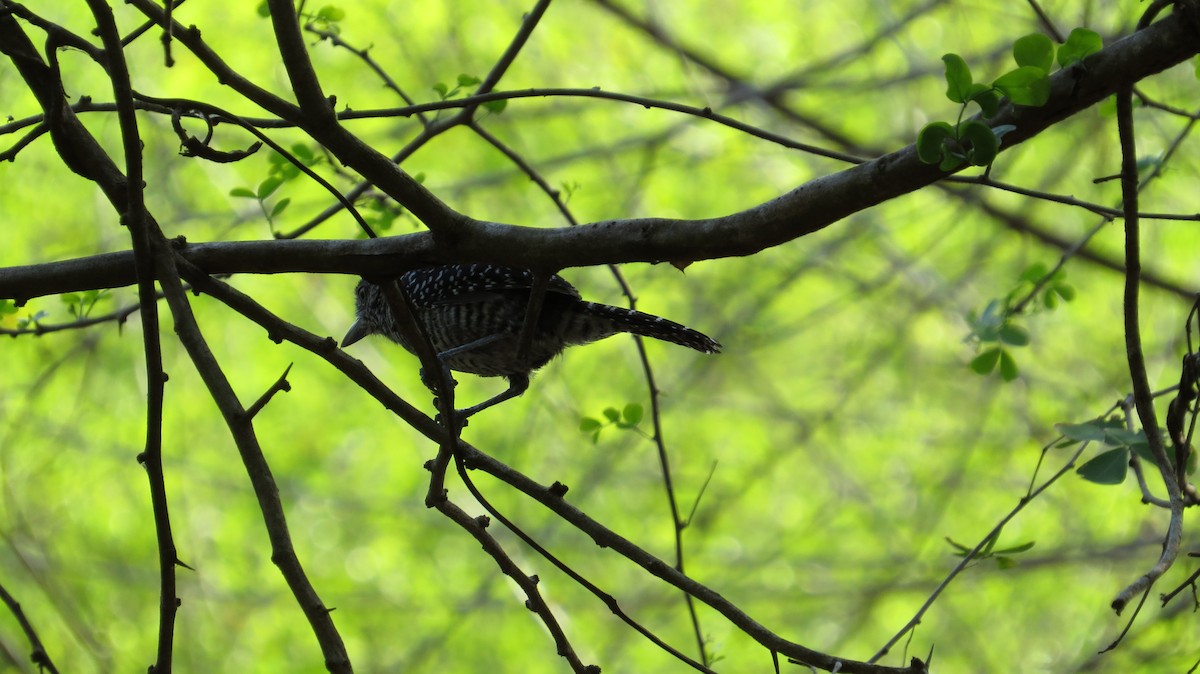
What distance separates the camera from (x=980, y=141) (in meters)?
1.70

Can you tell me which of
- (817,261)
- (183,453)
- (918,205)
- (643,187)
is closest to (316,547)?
(183,453)

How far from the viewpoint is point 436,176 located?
6746 millimetres

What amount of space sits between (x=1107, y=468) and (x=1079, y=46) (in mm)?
1221

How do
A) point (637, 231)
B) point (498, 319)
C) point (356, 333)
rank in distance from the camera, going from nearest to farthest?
point (637, 231)
point (498, 319)
point (356, 333)

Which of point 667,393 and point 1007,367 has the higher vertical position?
point 667,393

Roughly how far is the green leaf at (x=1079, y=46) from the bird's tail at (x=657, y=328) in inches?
73.6

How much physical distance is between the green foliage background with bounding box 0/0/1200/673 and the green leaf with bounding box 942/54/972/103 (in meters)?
4.20

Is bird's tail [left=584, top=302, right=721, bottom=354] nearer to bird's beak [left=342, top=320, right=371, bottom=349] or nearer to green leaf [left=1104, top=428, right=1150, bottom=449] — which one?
green leaf [left=1104, top=428, right=1150, bottom=449]

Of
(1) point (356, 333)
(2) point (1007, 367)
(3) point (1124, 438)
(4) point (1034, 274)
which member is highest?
(1) point (356, 333)

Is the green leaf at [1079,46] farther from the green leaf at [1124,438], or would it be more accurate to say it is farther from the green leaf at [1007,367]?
the green leaf at [1007,367]

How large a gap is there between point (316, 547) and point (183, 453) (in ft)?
3.94

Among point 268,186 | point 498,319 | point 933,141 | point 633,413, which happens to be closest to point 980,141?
point 933,141

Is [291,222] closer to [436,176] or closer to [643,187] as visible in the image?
[436,176]

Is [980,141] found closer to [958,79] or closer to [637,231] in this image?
[958,79]
